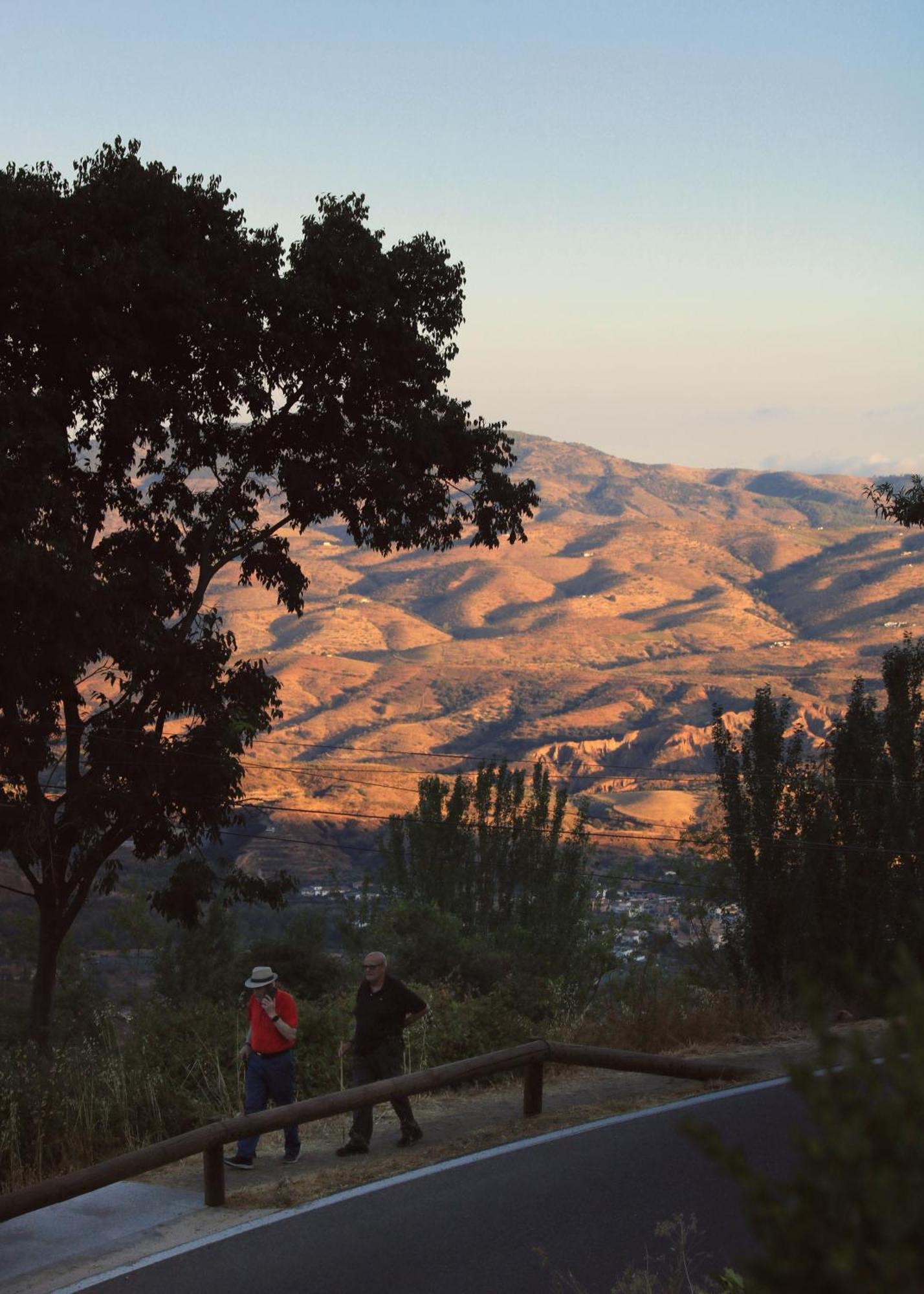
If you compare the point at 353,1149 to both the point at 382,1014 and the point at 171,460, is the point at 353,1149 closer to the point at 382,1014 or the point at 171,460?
the point at 382,1014

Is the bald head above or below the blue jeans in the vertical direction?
above

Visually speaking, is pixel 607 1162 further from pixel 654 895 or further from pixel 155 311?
pixel 654 895

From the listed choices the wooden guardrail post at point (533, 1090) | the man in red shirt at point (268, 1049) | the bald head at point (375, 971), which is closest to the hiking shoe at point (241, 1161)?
the man in red shirt at point (268, 1049)

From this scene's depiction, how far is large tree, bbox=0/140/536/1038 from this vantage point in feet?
52.5

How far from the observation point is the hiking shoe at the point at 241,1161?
32.2 ft

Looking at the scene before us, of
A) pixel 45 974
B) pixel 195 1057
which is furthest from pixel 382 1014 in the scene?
pixel 45 974

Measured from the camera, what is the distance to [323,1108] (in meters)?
9.10

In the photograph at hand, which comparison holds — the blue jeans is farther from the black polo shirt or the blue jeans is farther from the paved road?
the paved road

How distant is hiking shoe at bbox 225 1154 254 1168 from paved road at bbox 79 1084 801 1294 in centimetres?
124

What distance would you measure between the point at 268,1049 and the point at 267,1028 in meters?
0.15

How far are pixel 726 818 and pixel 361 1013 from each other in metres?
13.0

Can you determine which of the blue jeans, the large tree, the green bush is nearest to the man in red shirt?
the blue jeans

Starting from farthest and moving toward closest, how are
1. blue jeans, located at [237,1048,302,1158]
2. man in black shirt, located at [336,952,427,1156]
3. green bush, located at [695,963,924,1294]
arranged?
man in black shirt, located at [336,952,427,1156]
blue jeans, located at [237,1048,302,1158]
green bush, located at [695,963,924,1294]

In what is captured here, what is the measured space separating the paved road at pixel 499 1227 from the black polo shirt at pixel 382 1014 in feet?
4.39
